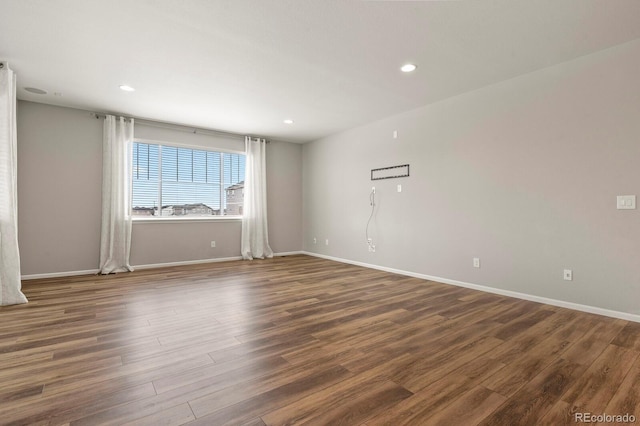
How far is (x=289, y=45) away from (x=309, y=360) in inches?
108

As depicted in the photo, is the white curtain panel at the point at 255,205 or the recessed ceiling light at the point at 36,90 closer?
the recessed ceiling light at the point at 36,90

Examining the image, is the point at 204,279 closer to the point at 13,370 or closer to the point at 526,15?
the point at 13,370

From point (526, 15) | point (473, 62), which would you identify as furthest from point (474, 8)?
point (473, 62)

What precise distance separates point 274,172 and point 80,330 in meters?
4.82

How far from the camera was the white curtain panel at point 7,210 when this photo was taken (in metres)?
3.25

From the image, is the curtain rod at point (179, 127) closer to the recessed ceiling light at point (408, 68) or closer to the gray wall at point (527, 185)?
the gray wall at point (527, 185)

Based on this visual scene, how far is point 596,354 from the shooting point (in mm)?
2115

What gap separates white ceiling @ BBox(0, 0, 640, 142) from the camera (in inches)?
93.4

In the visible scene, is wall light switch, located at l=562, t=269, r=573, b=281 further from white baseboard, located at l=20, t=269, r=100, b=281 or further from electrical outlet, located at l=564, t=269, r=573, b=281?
white baseboard, located at l=20, t=269, r=100, b=281

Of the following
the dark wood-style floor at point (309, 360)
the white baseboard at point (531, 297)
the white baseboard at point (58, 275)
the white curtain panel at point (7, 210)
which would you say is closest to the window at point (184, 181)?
the white baseboard at point (58, 275)

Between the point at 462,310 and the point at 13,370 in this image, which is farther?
the point at 462,310

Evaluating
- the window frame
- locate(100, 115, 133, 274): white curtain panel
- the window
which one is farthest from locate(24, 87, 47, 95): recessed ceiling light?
the window

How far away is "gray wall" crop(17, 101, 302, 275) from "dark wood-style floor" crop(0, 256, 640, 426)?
135cm

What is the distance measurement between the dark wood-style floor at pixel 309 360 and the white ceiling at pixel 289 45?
2.61 metres
